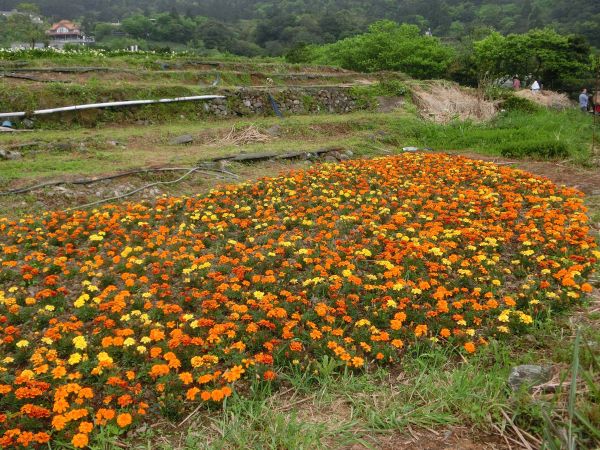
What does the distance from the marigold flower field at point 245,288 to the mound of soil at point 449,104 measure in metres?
10.0

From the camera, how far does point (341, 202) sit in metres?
7.63

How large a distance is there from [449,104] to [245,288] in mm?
17288

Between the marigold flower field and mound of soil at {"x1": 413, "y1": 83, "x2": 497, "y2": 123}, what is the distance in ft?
32.8

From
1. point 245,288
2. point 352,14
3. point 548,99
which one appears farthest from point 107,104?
point 352,14

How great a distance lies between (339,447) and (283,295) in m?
1.87

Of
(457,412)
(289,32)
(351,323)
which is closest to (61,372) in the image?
(351,323)

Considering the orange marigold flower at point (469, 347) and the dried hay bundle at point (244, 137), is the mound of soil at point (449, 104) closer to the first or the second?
the dried hay bundle at point (244, 137)

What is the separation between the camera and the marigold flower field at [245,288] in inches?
139

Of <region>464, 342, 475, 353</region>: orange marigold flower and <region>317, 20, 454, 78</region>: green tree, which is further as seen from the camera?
<region>317, 20, 454, 78</region>: green tree

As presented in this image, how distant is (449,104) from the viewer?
1992 centimetres

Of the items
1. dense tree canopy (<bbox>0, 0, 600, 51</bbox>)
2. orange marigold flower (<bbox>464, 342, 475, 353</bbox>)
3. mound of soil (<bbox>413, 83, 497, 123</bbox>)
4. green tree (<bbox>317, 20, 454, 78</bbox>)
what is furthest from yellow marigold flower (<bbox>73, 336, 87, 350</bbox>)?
dense tree canopy (<bbox>0, 0, 600, 51</bbox>)

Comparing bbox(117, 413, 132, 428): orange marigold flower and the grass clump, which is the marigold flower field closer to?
bbox(117, 413, 132, 428): orange marigold flower

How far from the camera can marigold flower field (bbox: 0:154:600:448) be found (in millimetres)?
3537

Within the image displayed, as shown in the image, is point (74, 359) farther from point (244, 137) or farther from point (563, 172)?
point (563, 172)
